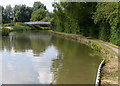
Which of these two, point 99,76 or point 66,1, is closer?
point 99,76

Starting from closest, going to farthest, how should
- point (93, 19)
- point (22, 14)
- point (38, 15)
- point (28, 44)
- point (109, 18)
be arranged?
point (109, 18) < point (28, 44) < point (93, 19) < point (38, 15) < point (22, 14)

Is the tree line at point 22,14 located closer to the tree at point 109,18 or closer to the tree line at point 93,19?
the tree line at point 93,19

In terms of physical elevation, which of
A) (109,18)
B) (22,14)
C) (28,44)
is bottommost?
(28,44)

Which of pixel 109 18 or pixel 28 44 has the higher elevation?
pixel 109 18

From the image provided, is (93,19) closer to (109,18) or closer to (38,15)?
(109,18)

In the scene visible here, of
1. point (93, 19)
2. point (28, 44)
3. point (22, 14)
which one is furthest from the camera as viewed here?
point (22, 14)

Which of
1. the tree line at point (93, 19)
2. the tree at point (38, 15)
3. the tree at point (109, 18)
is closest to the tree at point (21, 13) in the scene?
the tree at point (38, 15)

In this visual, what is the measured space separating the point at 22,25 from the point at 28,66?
47383 millimetres

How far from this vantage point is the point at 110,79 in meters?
6.31

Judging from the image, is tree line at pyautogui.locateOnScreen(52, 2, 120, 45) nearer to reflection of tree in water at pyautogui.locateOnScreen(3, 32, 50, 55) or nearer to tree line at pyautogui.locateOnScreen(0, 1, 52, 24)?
reflection of tree in water at pyautogui.locateOnScreen(3, 32, 50, 55)

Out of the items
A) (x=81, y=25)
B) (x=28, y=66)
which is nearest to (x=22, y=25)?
(x=81, y=25)

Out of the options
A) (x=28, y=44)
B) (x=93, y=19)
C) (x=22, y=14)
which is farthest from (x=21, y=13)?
(x=28, y=44)

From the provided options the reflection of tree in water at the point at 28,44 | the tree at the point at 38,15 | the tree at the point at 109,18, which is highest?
the tree at the point at 38,15

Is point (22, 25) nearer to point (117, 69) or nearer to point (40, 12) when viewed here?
point (40, 12)
